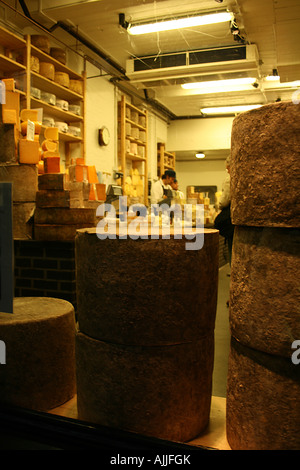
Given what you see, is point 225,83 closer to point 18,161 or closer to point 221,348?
point 18,161

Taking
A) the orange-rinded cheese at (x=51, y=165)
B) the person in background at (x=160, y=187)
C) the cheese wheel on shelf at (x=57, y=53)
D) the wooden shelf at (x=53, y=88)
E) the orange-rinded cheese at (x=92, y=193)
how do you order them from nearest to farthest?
the orange-rinded cheese at (x=51, y=165) < the orange-rinded cheese at (x=92, y=193) < the wooden shelf at (x=53, y=88) < the cheese wheel on shelf at (x=57, y=53) < the person in background at (x=160, y=187)

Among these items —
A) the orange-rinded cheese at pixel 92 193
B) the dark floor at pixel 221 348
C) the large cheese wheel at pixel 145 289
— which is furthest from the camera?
the orange-rinded cheese at pixel 92 193

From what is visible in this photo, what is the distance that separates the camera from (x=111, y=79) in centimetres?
696

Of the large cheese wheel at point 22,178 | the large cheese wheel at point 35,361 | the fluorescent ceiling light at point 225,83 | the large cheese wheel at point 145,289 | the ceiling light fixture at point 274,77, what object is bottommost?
the large cheese wheel at point 35,361

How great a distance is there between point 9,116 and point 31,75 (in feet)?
6.56

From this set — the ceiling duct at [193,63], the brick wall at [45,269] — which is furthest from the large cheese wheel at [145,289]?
the ceiling duct at [193,63]

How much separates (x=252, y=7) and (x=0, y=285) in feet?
15.3

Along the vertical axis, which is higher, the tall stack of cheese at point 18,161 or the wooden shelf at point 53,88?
the wooden shelf at point 53,88

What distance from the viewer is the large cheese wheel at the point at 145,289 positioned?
1237 millimetres

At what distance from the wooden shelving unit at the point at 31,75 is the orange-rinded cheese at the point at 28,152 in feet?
5.55

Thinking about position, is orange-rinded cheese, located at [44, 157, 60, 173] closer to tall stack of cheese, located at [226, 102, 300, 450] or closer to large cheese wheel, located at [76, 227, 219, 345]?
large cheese wheel, located at [76, 227, 219, 345]

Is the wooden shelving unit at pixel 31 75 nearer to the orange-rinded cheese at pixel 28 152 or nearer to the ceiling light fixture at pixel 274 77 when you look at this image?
the orange-rinded cheese at pixel 28 152

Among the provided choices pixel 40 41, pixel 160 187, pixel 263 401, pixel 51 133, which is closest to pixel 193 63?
pixel 40 41

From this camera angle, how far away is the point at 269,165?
1.07m
